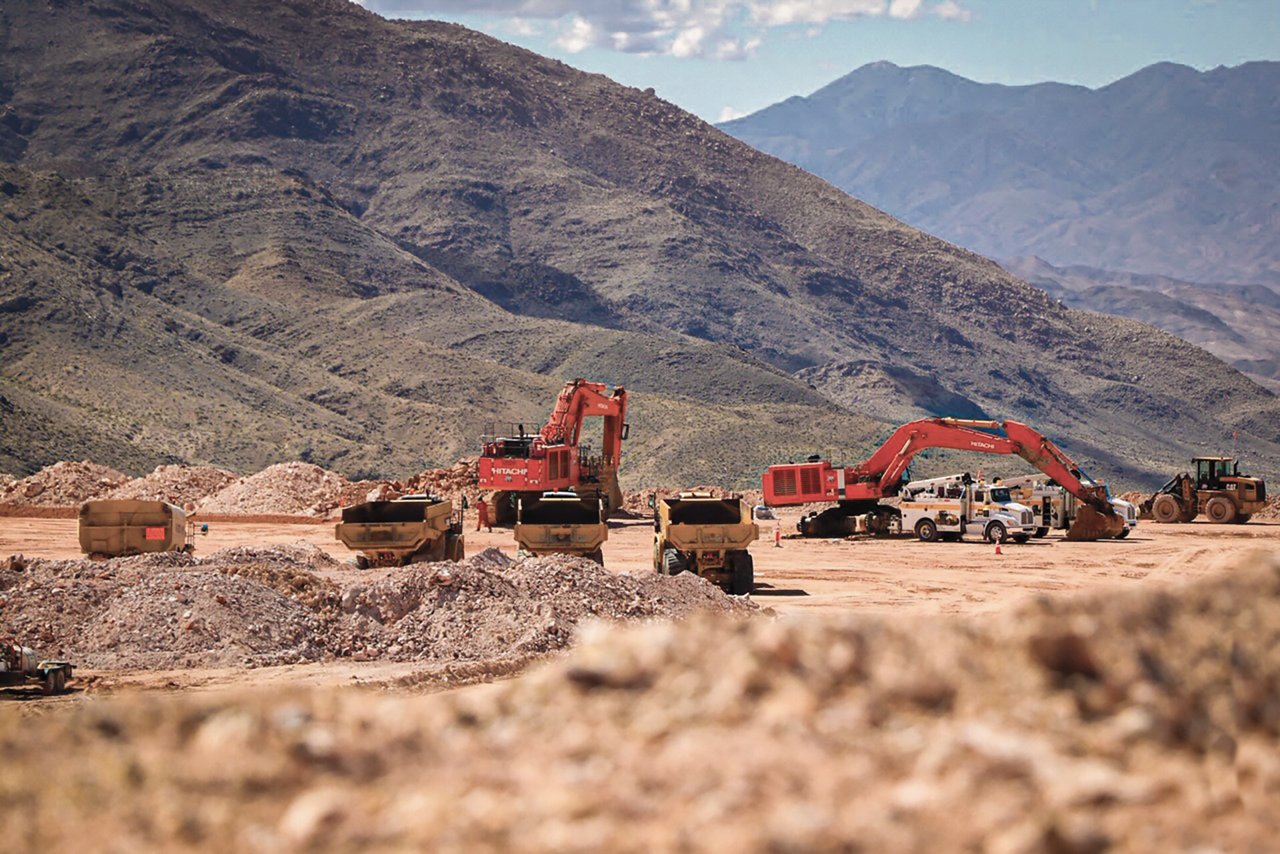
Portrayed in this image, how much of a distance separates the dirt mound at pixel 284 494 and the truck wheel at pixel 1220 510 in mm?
23242

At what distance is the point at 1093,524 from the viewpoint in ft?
123

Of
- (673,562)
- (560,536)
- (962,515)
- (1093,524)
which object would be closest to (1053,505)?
(1093,524)

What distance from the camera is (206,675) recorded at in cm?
1700

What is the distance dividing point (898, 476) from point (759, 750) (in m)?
30.7

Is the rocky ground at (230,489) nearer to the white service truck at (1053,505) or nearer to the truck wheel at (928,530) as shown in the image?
the truck wheel at (928,530)

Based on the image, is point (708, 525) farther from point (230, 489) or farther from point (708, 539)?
point (230, 489)

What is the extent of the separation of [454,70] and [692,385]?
6873 centimetres

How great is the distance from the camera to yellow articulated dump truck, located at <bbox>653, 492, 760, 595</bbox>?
23.6 m

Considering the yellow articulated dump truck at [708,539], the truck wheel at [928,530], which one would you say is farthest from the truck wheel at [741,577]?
the truck wheel at [928,530]

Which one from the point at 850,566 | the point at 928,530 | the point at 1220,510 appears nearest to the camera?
the point at 850,566

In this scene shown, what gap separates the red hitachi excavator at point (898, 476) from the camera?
3622 cm

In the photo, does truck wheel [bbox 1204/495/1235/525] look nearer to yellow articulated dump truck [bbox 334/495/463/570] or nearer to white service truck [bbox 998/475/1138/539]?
white service truck [bbox 998/475/1138/539]

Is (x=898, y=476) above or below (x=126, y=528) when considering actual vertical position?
above

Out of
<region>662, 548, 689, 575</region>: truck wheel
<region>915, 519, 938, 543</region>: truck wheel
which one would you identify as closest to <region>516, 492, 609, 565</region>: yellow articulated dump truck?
<region>662, 548, 689, 575</region>: truck wheel
